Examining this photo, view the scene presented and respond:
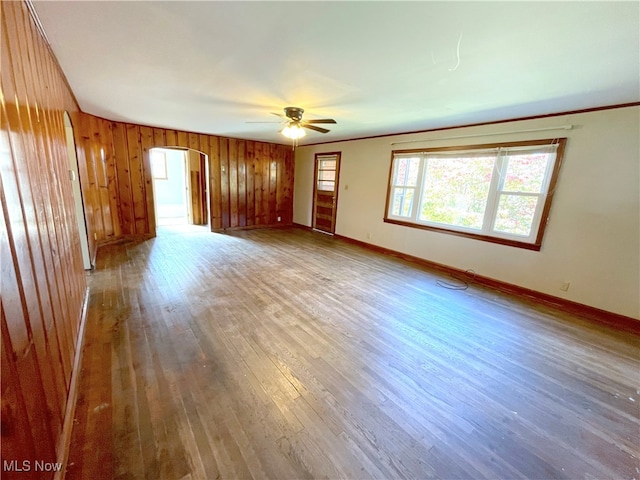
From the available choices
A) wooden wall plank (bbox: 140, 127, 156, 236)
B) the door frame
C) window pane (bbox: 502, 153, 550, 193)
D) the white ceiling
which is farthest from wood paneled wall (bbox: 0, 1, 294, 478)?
window pane (bbox: 502, 153, 550, 193)

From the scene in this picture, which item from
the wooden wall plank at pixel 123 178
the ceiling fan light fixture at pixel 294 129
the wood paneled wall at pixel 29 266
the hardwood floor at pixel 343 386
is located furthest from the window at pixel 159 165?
the wood paneled wall at pixel 29 266

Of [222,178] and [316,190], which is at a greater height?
[222,178]

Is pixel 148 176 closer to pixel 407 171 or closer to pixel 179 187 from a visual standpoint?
pixel 179 187

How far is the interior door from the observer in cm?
646

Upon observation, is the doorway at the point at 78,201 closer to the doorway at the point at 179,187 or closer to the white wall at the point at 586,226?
the doorway at the point at 179,187

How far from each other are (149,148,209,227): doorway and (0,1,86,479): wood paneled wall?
447 cm

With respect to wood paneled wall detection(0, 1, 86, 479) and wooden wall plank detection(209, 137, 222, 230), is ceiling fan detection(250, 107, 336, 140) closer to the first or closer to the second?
wood paneled wall detection(0, 1, 86, 479)

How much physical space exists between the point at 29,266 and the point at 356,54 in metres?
2.34

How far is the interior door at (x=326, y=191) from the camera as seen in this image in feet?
21.2

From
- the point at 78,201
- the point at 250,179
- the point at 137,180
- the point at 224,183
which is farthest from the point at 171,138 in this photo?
the point at 78,201

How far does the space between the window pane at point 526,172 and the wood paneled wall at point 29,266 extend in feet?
15.7

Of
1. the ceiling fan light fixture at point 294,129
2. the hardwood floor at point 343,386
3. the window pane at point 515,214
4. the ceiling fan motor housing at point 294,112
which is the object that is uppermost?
the ceiling fan motor housing at point 294,112

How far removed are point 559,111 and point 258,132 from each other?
4816 mm

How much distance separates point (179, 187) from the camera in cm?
1004
